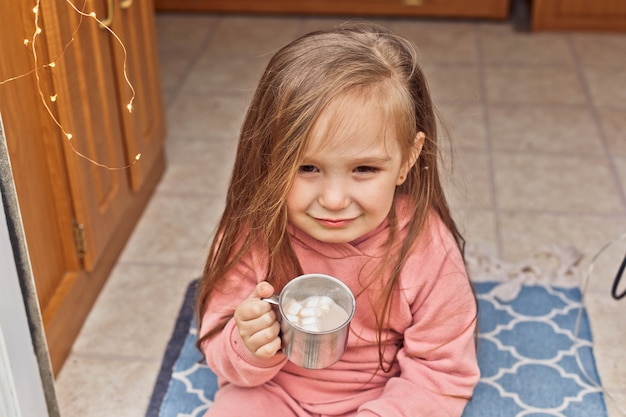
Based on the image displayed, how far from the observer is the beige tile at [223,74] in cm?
289

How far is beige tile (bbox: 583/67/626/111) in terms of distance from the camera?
2.76 m

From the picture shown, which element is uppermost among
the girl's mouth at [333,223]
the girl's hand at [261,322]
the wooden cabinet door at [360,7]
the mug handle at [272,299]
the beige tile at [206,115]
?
the girl's mouth at [333,223]

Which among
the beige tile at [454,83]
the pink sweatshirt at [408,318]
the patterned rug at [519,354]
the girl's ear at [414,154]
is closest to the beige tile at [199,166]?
the patterned rug at [519,354]

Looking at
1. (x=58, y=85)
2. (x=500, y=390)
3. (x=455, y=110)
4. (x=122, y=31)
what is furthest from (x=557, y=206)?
(x=58, y=85)

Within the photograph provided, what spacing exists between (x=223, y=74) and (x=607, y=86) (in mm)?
1277

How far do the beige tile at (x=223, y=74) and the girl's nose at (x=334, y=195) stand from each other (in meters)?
1.65

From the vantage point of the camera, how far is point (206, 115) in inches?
107

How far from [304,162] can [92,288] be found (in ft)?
2.76

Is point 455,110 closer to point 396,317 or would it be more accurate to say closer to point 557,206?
point 557,206

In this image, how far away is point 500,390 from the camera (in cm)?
161

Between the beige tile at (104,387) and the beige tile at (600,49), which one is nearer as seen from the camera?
the beige tile at (104,387)

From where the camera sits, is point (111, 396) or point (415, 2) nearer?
point (111, 396)

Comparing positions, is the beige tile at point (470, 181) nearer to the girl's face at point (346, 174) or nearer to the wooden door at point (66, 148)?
the wooden door at point (66, 148)

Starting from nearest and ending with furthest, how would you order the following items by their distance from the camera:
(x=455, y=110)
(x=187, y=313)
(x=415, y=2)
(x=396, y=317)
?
(x=396, y=317)
(x=187, y=313)
(x=455, y=110)
(x=415, y=2)
